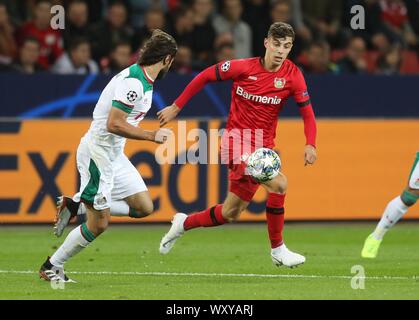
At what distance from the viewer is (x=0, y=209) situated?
14.8 meters

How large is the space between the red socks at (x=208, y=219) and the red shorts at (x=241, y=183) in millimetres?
290

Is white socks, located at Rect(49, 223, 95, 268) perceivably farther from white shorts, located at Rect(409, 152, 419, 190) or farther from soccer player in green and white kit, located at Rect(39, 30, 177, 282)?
white shorts, located at Rect(409, 152, 419, 190)

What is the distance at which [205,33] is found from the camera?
17969mm

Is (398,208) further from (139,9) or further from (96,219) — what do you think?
(139,9)

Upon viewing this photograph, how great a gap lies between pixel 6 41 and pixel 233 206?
6.59 metres

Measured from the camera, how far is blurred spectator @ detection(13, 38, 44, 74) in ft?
53.6

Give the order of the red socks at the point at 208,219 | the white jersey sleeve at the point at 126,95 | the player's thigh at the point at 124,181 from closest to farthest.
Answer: the white jersey sleeve at the point at 126,95, the player's thigh at the point at 124,181, the red socks at the point at 208,219

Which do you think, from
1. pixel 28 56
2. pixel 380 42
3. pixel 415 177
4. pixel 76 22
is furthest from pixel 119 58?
pixel 415 177

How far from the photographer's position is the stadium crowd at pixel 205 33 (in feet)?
55.2

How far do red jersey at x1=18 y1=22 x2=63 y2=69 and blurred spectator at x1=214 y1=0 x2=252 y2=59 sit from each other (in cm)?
265

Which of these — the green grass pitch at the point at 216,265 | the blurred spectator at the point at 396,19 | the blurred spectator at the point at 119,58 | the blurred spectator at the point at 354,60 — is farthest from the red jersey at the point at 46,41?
the blurred spectator at the point at 396,19

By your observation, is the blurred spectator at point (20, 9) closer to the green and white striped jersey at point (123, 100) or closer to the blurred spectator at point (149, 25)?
the blurred spectator at point (149, 25)
